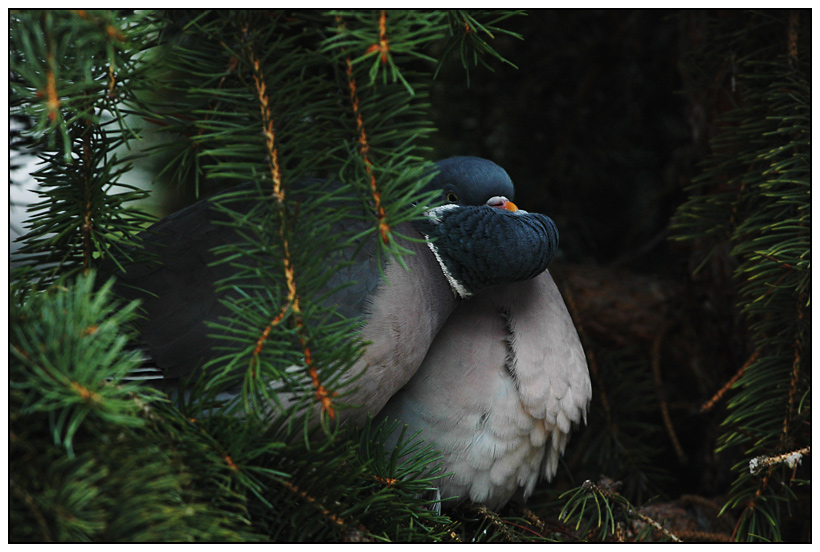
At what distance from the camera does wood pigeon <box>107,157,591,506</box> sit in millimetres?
879

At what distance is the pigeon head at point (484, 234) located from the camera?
36.2 inches

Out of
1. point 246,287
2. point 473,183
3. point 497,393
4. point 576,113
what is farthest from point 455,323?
point 576,113

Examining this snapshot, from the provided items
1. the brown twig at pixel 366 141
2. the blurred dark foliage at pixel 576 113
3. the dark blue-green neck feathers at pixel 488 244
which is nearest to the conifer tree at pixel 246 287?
the brown twig at pixel 366 141

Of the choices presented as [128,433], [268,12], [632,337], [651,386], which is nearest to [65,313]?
[128,433]

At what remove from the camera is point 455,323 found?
3.71ft

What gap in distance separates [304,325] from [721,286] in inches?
40.1

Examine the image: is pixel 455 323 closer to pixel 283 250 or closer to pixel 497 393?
pixel 497 393

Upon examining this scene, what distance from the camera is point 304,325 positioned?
0.64 metres

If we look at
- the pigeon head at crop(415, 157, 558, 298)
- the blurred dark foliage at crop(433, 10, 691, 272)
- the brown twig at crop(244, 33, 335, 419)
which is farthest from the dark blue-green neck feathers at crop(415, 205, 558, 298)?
the blurred dark foliage at crop(433, 10, 691, 272)

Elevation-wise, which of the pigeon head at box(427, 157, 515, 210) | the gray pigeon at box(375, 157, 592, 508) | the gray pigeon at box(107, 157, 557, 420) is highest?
the pigeon head at box(427, 157, 515, 210)

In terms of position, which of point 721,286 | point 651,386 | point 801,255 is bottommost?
point 651,386

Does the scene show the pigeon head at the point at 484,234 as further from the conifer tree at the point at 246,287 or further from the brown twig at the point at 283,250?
the brown twig at the point at 283,250

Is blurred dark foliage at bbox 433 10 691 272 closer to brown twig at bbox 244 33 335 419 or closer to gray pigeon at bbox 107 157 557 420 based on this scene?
gray pigeon at bbox 107 157 557 420

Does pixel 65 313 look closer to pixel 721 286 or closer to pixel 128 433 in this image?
pixel 128 433
